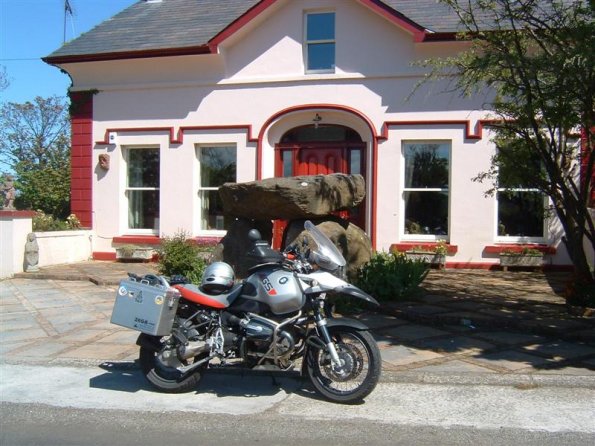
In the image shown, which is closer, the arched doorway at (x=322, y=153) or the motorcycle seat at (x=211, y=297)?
the motorcycle seat at (x=211, y=297)

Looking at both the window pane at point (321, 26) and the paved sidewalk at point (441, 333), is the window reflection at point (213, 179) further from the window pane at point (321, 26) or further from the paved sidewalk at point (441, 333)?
the paved sidewalk at point (441, 333)

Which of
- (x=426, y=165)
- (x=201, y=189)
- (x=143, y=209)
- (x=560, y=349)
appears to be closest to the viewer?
(x=560, y=349)

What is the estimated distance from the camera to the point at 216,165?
1372 cm

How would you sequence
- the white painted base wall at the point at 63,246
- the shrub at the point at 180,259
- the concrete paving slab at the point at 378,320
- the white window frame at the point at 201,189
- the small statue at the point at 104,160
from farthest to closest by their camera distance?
the small statue at the point at 104,160 < the white window frame at the point at 201,189 < the white painted base wall at the point at 63,246 < the shrub at the point at 180,259 < the concrete paving slab at the point at 378,320

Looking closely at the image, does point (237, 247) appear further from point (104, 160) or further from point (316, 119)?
point (104, 160)

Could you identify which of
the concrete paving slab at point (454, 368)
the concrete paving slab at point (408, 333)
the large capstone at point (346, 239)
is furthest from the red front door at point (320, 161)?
the concrete paving slab at point (454, 368)

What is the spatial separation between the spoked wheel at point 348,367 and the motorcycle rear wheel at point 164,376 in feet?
3.68

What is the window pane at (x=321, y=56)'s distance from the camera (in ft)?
42.3

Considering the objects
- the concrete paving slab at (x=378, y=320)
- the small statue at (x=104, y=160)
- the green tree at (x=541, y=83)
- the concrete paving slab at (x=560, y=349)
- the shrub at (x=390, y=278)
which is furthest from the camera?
the small statue at (x=104, y=160)

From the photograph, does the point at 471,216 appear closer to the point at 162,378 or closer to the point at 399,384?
the point at 399,384

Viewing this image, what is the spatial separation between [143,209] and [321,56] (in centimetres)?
552

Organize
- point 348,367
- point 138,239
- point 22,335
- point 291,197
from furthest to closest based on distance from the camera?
point 138,239
point 291,197
point 22,335
point 348,367

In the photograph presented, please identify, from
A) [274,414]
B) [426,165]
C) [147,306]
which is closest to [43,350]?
[147,306]

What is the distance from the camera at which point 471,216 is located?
1212 cm
